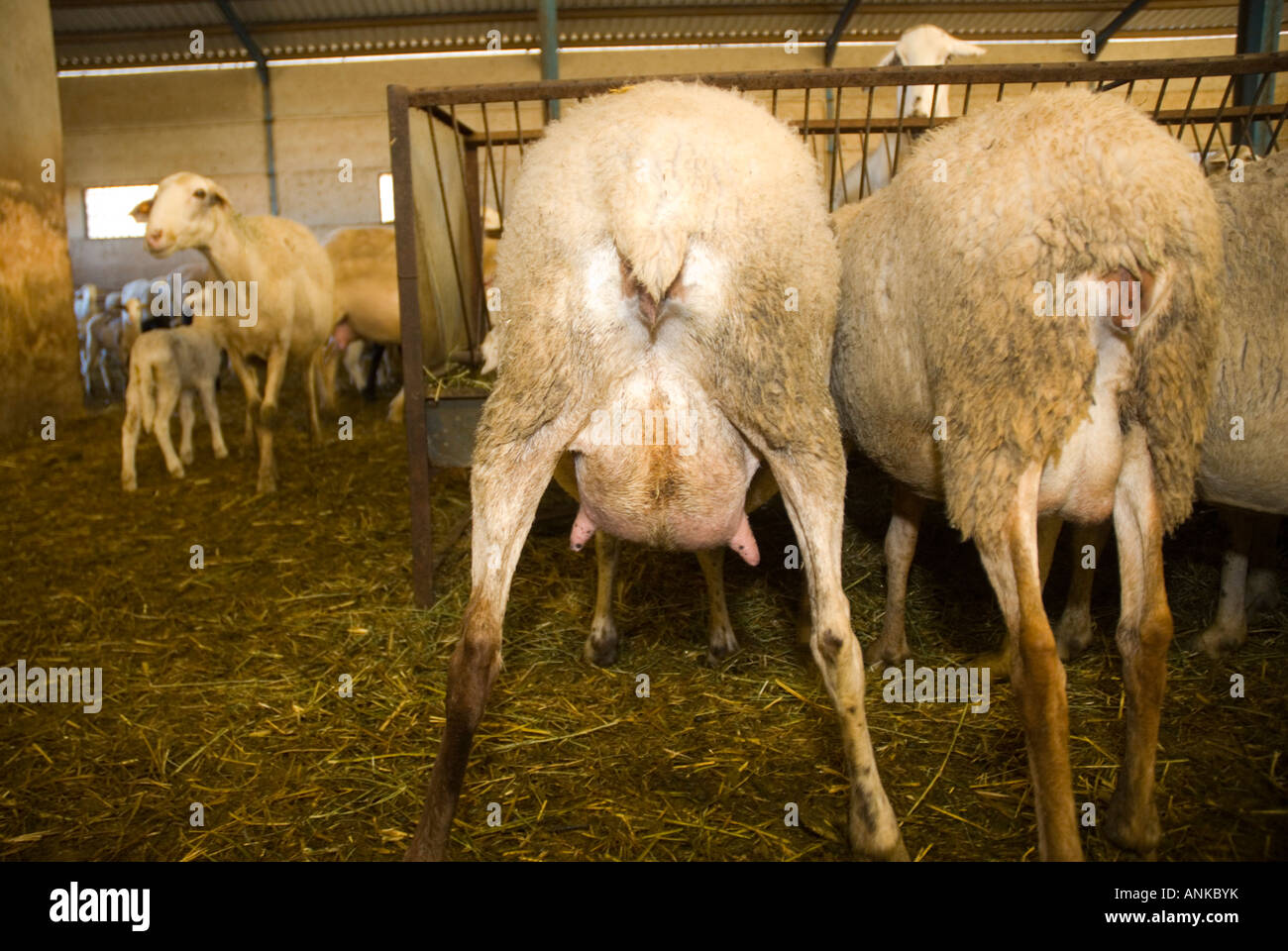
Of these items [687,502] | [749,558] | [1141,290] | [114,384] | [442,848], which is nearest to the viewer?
[1141,290]

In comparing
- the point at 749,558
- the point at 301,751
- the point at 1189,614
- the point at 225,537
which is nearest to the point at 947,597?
the point at 1189,614

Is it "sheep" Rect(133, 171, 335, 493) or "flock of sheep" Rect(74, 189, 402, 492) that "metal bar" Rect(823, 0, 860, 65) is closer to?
"flock of sheep" Rect(74, 189, 402, 492)

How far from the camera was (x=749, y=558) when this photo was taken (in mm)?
2801

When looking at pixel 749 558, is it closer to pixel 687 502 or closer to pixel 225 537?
pixel 687 502

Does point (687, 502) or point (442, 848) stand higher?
point (687, 502)

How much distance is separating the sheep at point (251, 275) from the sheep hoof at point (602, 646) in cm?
375

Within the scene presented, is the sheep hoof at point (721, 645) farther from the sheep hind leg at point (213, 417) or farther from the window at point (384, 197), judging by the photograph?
the window at point (384, 197)

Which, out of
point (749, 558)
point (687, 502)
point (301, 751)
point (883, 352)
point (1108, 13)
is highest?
point (1108, 13)

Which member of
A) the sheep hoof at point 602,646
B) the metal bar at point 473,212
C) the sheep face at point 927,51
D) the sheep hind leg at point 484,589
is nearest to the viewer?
the sheep hind leg at point 484,589

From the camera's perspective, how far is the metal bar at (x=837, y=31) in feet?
49.4

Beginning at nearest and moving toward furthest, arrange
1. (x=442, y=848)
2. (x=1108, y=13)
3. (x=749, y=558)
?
(x=442, y=848)
(x=749, y=558)
(x=1108, y=13)

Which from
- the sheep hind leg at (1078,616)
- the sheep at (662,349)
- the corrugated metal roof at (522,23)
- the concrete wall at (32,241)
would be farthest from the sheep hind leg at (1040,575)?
the corrugated metal roof at (522,23)
